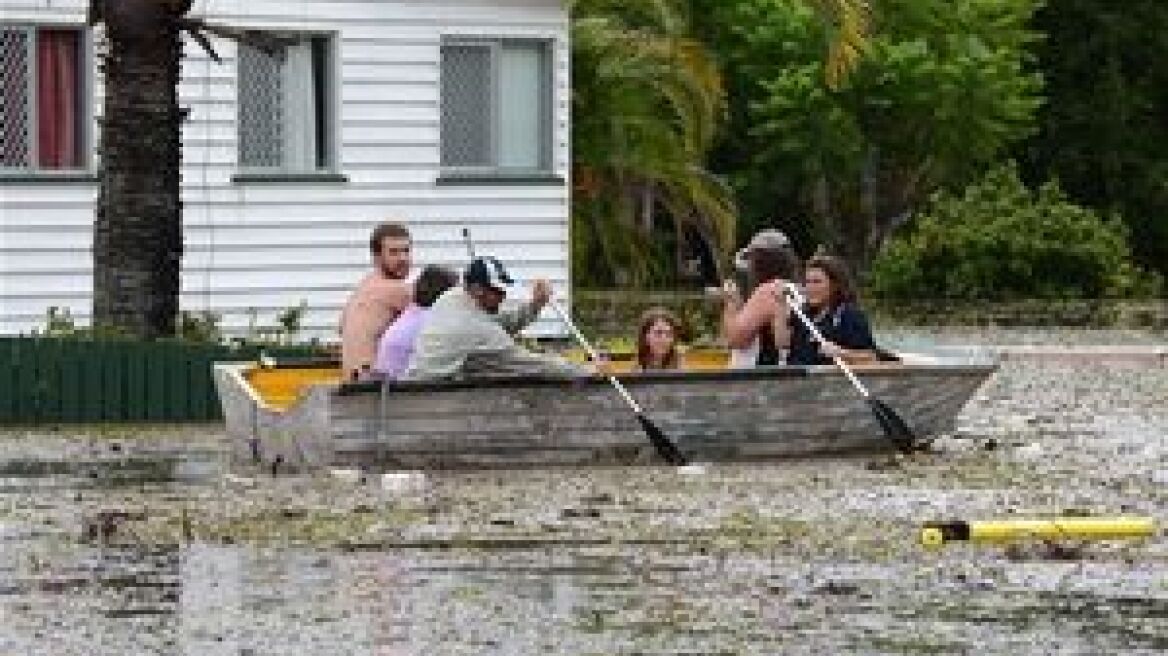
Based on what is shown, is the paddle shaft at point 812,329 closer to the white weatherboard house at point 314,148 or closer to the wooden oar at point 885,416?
the wooden oar at point 885,416

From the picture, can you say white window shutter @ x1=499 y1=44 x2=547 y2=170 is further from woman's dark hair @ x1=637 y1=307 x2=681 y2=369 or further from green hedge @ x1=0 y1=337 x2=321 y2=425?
woman's dark hair @ x1=637 y1=307 x2=681 y2=369

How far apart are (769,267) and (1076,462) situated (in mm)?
2211

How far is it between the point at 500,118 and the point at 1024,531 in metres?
19.3

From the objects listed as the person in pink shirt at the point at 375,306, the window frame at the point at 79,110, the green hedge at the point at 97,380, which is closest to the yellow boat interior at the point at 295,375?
the person in pink shirt at the point at 375,306

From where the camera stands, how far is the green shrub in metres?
52.0

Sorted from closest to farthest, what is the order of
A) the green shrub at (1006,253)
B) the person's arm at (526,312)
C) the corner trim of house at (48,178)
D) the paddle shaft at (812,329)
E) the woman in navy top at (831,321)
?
1. the person's arm at (526,312)
2. the paddle shaft at (812,329)
3. the woman in navy top at (831,321)
4. the corner trim of house at (48,178)
5. the green shrub at (1006,253)

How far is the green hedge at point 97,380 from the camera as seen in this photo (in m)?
26.2

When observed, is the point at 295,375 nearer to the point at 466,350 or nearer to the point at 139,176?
the point at 466,350

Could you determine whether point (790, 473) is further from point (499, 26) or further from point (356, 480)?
point (499, 26)

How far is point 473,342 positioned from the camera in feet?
69.2

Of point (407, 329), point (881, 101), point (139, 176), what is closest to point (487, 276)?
point (407, 329)

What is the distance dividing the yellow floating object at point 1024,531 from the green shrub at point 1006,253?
34.6 m

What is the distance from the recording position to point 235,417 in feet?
74.3

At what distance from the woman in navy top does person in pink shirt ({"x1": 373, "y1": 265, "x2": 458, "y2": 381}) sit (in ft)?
6.89
